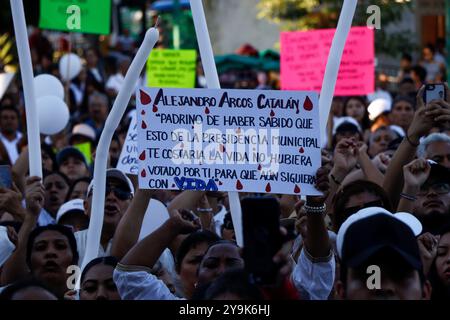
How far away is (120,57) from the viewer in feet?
76.7

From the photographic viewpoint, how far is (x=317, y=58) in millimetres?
11883

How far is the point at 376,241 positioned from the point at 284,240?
1.13 feet

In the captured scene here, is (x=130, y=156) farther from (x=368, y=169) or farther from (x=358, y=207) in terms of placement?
(x=358, y=207)

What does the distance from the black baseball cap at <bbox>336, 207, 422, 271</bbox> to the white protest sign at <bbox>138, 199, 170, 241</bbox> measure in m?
2.62

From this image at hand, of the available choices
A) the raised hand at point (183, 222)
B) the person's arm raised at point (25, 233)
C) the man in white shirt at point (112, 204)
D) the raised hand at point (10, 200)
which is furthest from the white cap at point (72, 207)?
the raised hand at point (183, 222)

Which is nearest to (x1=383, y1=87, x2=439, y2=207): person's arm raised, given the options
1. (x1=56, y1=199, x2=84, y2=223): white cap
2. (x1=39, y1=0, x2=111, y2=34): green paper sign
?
(x1=56, y1=199, x2=84, y2=223): white cap

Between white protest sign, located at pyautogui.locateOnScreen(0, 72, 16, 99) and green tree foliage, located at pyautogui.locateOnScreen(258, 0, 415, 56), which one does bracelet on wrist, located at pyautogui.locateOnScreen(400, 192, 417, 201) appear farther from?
green tree foliage, located at pyautogui.locateOnScreen(258, 0, 415, 56)

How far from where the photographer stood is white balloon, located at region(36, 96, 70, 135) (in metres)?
10.1

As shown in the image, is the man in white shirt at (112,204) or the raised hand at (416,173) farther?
the man in white shirt at (112,204)

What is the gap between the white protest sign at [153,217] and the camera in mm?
6988

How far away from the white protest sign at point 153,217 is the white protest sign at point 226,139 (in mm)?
1221

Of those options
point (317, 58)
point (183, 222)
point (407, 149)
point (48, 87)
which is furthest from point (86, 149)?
point (183, 222)

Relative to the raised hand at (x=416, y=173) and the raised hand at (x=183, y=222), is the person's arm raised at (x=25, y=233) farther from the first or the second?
the raised hand at (x=416, y=173)
